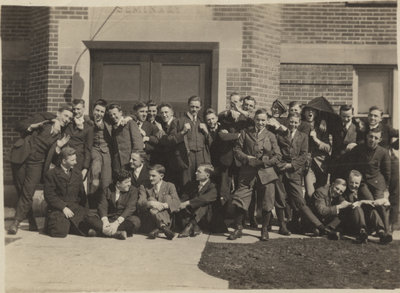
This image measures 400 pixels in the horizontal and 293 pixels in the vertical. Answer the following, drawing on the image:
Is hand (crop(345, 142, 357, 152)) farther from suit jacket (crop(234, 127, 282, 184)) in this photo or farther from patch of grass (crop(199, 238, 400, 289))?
patch of grass (crop(199, 238, 400, 289))

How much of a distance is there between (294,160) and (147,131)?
1.91 metres

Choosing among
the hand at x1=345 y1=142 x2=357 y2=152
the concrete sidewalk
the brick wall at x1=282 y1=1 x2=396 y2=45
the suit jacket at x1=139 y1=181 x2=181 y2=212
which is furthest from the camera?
the brick wall at x1=282 y1=1 x2=396 y2=45

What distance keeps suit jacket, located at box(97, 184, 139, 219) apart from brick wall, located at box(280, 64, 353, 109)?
3.33m

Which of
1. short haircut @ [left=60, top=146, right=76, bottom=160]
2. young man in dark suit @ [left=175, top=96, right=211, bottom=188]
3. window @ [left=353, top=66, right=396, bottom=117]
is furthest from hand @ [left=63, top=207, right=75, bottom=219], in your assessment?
window @ [left=353, top=66, right=396, bottom=117]

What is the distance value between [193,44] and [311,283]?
15.1 feet

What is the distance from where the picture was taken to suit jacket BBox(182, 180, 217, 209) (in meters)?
5.93

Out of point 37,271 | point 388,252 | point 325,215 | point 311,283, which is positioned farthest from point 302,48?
point 37,271

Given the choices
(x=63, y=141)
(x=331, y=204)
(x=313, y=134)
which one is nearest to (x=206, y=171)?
(x=313, y=134)

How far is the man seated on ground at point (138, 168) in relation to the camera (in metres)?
6.02

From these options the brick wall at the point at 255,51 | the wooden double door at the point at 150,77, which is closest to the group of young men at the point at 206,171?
the brick wall at the point at 255,51

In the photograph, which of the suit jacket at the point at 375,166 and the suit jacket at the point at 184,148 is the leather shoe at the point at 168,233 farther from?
the suit jacket at the point at 375,166

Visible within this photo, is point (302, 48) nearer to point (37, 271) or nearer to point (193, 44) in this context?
point (193, 44)

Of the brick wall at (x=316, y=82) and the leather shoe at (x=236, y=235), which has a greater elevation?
the brick wall at (x=316, y=82)

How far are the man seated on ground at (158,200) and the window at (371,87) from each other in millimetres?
3782
